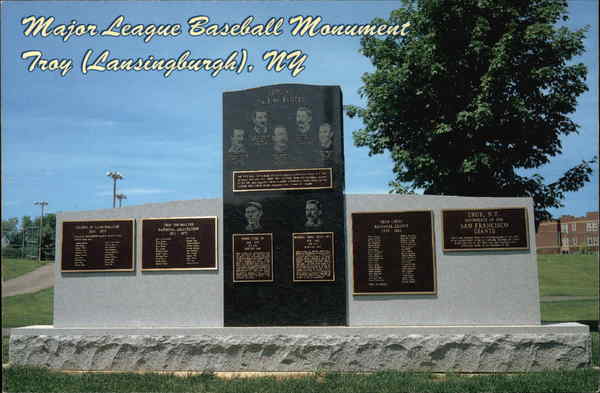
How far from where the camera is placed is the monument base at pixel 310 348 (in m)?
9.23

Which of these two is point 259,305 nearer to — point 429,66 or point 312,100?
point 312,100

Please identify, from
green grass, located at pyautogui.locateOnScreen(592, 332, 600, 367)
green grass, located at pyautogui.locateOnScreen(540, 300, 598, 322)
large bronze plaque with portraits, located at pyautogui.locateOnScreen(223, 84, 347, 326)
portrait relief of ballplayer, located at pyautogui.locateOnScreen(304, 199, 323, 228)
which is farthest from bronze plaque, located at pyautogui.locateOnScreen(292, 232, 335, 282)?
green grass, located at pyautogui.locateOnScreen(540, 300, 598, 322)

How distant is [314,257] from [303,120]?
2726mm

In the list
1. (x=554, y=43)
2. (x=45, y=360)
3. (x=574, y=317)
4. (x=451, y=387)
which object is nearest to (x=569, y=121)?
(x=554, y=43)

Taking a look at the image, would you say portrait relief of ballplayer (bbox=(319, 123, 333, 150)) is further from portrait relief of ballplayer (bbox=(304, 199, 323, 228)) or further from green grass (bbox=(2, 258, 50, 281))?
green grass (bbox=(2, 258, 50, 281))

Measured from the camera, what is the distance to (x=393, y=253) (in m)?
10.2

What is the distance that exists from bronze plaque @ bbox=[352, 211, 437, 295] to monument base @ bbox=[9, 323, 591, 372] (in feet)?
2.81

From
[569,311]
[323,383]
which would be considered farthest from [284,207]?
[569,311]

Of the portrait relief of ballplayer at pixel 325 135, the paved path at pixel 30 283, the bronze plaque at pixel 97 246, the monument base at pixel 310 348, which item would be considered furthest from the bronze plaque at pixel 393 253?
the paved path at pixel 30 283

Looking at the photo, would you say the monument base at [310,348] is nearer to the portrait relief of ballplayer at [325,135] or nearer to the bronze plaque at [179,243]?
the bronze plaque at [179,243]

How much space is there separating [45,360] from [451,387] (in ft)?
25.6

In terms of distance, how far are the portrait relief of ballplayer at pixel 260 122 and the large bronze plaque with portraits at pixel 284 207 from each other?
2cm

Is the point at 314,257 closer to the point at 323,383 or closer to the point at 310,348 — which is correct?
the point at 310,348

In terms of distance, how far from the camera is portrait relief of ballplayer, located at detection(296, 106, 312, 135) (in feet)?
34.5
